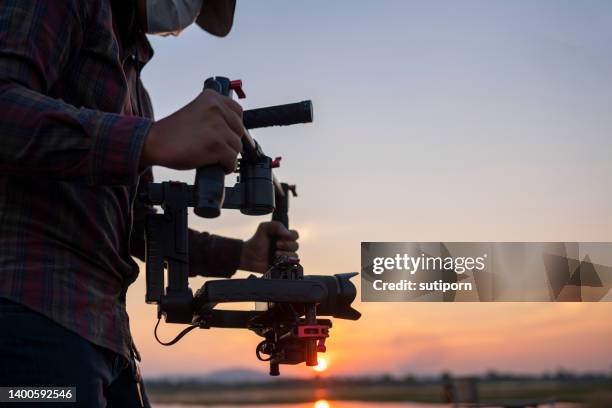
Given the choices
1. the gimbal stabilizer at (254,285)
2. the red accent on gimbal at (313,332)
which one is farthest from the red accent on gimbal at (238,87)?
the red accent on gimbal at (313,332)

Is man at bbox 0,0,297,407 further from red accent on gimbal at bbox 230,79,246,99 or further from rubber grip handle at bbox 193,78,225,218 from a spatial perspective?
red accent on gimbal at bbox 230,79,246,99

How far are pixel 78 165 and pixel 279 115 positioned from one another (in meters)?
0.84

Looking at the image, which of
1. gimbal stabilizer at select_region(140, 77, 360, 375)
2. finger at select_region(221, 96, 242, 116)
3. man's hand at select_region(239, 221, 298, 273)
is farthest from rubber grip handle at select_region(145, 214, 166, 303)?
man's hand at select_region(239, 221, 298, 273)

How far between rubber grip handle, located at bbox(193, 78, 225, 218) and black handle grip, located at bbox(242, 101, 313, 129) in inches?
23.0

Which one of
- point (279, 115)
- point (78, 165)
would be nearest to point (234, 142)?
point (78, 165)

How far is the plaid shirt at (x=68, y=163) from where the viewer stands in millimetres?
1813

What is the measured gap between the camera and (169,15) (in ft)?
7.71

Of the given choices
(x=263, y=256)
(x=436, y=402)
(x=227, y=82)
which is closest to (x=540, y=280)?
(x=263, y=256)

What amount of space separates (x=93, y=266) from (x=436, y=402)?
165 meters

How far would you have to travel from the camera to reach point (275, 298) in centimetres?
215

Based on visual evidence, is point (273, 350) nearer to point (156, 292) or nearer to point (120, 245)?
point (156, 292)

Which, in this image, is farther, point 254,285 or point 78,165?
point 254,285

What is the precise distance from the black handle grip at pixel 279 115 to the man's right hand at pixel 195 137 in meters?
0.60

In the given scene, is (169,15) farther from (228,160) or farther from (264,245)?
(264,245)
